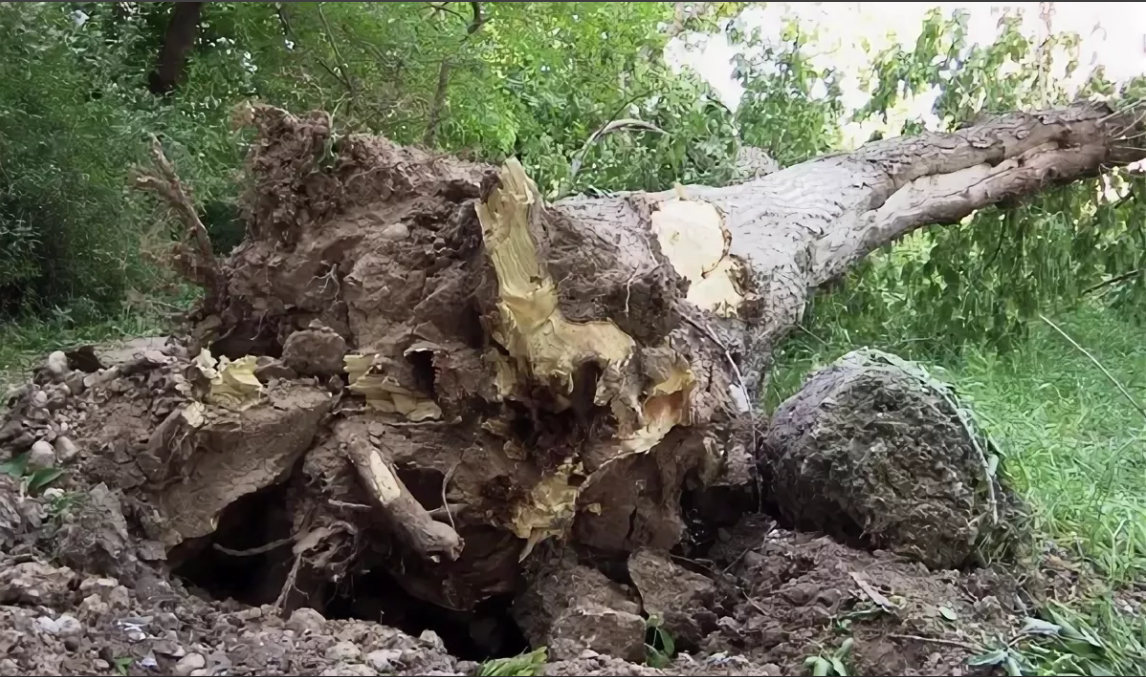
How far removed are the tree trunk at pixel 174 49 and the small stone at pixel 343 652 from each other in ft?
8.10

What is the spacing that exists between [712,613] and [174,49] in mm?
2612

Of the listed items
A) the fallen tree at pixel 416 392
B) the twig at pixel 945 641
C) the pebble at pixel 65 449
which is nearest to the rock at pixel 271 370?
the fallen tree at pixel 416 392

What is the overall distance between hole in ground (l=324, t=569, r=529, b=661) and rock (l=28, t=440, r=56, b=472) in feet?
1.71

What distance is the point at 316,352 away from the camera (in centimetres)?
162

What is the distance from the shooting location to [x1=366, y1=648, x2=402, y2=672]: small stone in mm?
1157

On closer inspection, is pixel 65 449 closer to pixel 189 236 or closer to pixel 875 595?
pixel 189 236

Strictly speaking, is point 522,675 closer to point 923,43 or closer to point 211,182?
point 211,182

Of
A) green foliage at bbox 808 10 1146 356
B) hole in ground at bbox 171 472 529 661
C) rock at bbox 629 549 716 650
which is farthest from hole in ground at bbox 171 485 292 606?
green foliage at bbox 808 10 1146 356

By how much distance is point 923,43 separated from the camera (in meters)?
3.23

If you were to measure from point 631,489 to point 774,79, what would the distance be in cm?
255

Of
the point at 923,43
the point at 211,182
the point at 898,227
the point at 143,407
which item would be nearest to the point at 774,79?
the point at 923,43

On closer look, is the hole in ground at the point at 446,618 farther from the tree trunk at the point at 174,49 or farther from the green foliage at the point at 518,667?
the tree trunk at the point at 174,49

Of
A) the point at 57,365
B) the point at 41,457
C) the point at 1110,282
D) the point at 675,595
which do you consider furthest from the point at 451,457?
the point at 1110,282

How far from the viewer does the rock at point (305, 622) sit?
125 centimetres
